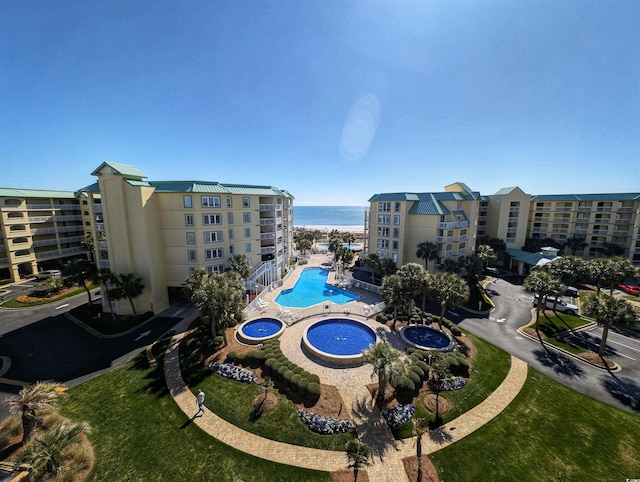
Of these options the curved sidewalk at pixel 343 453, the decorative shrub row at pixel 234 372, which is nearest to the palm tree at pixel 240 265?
the decorative shrub row at pixel 234 372

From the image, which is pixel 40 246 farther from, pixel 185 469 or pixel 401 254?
pixel 401 254

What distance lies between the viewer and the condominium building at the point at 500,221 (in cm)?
4756

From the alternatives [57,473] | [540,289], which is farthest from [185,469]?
[540,289]

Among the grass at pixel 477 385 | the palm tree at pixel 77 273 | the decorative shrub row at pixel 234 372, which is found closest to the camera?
the grass at pixel 477 385

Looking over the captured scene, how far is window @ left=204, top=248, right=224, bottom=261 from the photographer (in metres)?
37.1

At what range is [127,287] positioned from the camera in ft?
101

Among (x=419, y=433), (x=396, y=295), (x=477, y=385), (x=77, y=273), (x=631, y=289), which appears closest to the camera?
(x=419, y=433)

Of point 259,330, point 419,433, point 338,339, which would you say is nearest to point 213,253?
Result: point 259,330

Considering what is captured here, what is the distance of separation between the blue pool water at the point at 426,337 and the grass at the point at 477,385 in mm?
3221

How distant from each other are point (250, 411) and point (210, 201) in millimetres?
29041

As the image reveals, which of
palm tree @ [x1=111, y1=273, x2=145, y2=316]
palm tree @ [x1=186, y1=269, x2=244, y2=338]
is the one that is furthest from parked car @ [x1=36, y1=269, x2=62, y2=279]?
palm tree @ [x1=186, y1=269, x2=244, y2=338]

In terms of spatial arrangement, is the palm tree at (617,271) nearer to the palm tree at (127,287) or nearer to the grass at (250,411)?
the grass at (250,411)

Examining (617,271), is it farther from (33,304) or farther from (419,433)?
(33,304)

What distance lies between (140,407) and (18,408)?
6746 mm
